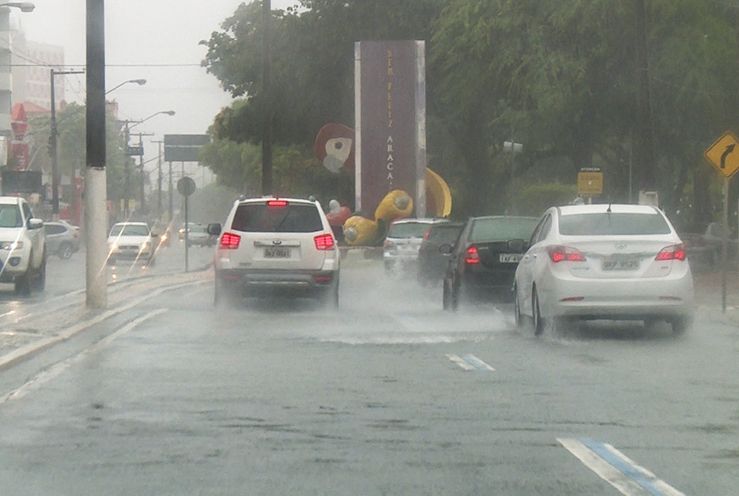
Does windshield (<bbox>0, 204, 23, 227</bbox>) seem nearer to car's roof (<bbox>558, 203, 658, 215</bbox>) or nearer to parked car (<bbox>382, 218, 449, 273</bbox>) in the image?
parked car (<bbox>382, 218, 449, 273</bbox>)

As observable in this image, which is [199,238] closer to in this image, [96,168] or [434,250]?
[434,250]

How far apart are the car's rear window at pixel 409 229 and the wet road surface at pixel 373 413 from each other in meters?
18.3

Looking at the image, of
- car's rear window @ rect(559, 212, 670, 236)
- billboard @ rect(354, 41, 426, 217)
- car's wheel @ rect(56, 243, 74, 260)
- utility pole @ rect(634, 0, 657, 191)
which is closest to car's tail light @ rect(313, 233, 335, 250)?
car's rear window @ rect(559, 212, 670, 236)

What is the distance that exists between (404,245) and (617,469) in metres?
28.6

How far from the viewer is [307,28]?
64125 mm

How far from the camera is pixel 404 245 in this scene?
1485 inches

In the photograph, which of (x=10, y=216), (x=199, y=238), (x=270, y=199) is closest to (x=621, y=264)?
(x=270, y=199)

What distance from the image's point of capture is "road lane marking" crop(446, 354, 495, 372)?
14.9 m

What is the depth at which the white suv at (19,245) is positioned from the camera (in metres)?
29.2

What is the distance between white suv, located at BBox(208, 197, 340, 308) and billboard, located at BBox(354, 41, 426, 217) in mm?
29017

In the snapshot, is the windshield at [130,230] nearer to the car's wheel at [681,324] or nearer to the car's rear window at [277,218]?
the car's rear window at [277,218]

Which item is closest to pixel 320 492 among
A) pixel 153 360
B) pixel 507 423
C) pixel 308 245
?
pixel 507 423

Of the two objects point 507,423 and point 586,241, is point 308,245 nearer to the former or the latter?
point 586,241

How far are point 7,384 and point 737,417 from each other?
6.06 m
